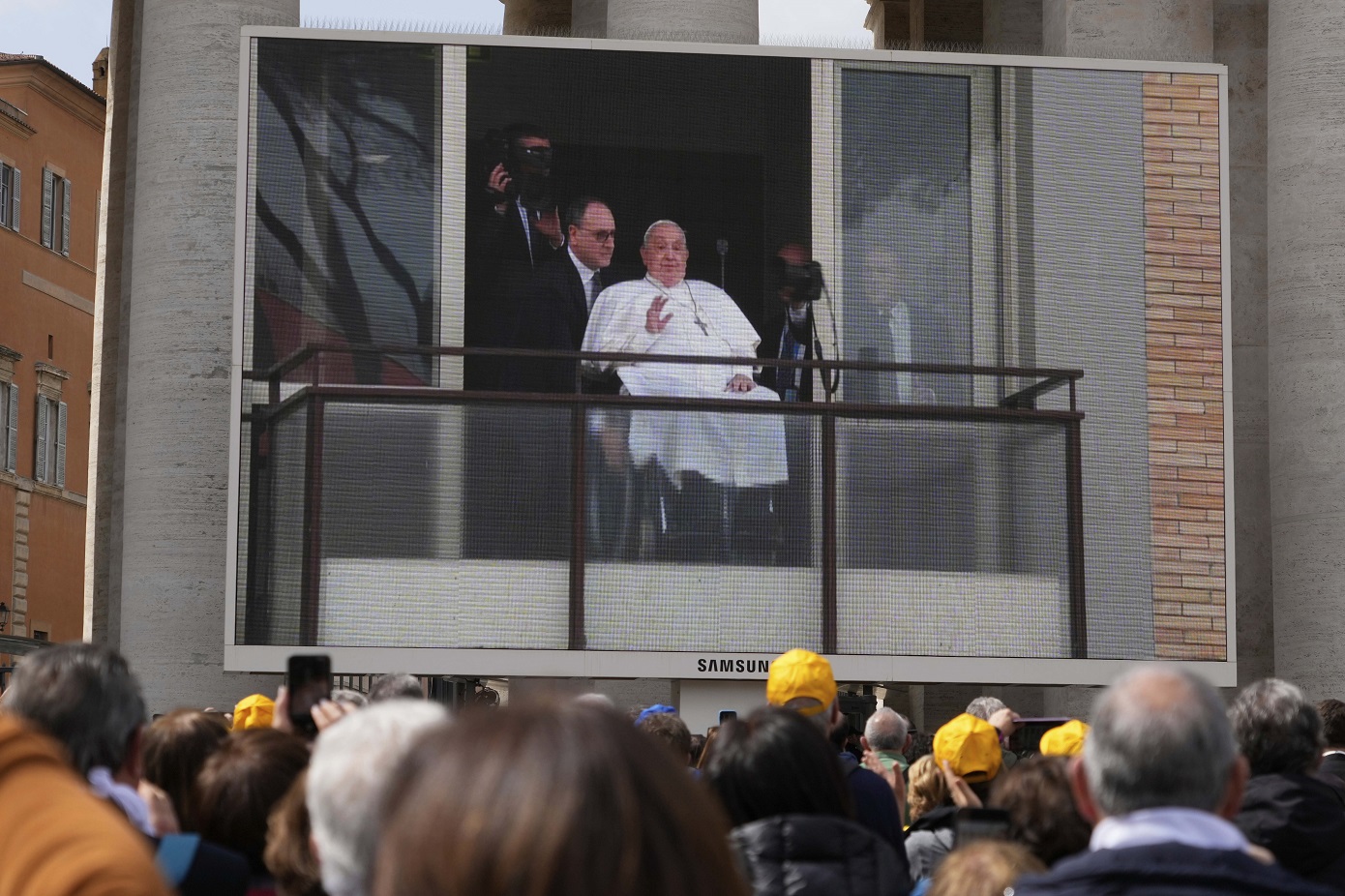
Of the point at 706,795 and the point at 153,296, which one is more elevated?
the point at 153,296

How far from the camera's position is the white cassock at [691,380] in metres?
17.5

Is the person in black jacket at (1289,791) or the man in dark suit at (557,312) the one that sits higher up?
the man in dark suit at (557,312)

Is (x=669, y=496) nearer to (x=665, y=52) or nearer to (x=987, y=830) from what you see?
(x=665, y=52)

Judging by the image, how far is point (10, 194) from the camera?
50438 millimetres

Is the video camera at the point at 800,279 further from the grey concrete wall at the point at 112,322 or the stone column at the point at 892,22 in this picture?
the stone column at the point at 892,22

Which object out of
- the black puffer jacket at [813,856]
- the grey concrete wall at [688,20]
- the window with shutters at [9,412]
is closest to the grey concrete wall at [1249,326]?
the grey concrete wall at [688,20]

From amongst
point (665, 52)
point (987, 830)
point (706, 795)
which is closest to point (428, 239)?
point (665, 52)

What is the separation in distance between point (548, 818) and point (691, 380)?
15721 mm

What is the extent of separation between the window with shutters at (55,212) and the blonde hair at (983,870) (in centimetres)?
5178

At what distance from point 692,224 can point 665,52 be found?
178cm

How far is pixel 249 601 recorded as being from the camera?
56.9 ft

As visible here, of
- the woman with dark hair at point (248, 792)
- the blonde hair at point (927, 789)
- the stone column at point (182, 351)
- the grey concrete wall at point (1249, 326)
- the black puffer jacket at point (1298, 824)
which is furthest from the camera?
the grey concrete wall at point (1249, 326)

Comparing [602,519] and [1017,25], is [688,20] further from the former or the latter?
[1017,25]

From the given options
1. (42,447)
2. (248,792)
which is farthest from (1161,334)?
(42,447)
